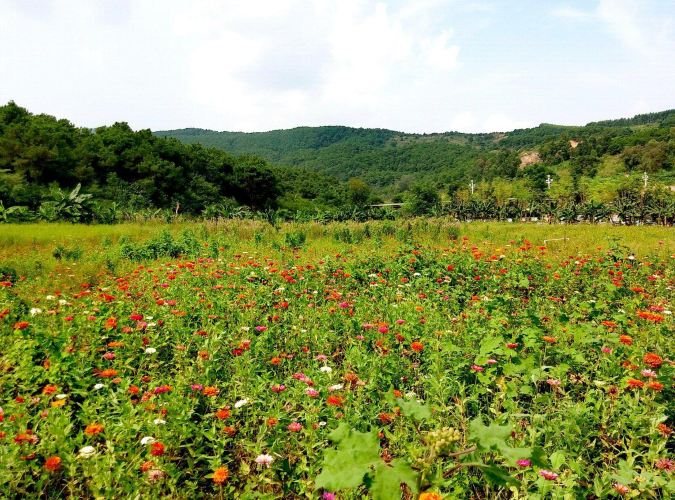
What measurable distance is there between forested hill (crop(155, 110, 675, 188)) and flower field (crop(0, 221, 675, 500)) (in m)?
93.1

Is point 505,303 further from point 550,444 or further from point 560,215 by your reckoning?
point 560,215

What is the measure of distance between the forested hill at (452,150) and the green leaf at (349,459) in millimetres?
96158

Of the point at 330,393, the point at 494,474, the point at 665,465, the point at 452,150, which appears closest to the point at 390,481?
the point at 494,474

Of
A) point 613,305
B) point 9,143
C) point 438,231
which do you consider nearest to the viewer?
point 613,305

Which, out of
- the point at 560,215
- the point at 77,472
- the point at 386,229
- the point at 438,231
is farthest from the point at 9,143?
the point at 560,215

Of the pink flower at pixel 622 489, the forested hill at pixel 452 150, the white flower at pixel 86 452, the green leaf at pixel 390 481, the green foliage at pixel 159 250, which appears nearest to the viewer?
the green leaf at pixel 390 481

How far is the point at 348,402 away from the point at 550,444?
126 cm

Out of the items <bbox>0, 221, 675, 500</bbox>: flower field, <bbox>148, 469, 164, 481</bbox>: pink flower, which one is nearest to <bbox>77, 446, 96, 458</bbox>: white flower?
<bbox>0, 221, 675, 500</bbox>: flower field

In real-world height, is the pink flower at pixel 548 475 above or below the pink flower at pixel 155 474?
below

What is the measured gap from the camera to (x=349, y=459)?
3.73 feet

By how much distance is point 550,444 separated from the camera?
232 cm

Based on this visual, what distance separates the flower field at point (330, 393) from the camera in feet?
6.63

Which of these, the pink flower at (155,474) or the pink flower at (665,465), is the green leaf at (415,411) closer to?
the pink flower at (155,474)

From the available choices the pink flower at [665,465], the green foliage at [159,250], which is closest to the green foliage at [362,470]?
the pink flower at [665,465]
